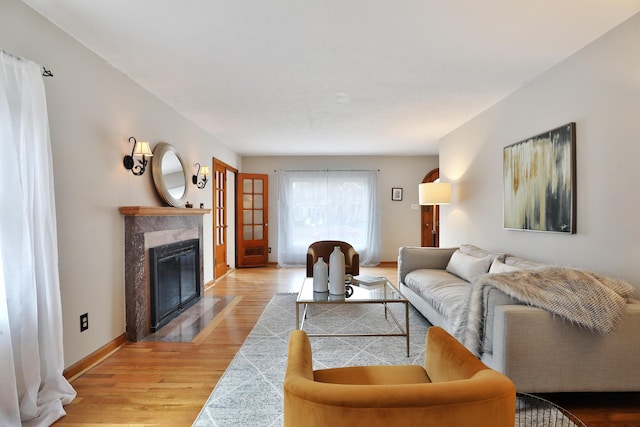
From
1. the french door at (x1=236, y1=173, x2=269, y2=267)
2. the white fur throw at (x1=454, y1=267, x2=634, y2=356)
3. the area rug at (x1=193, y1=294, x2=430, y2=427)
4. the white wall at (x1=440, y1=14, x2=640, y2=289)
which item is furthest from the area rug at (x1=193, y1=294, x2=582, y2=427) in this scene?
the french door at (x1=236, y1=173, x2=269, y2=267)

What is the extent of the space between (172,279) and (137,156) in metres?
1.31

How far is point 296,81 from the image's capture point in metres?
3.07

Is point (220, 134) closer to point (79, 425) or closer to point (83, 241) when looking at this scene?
point (83, 241)

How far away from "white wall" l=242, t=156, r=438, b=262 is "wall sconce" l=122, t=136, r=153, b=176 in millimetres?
4045

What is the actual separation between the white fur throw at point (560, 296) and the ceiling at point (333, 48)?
1592 millimetres

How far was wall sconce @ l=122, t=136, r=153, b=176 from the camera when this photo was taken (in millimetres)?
2943

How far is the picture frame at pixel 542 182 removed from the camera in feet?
8.45

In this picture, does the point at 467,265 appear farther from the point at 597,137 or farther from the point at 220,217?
the point at 220,217

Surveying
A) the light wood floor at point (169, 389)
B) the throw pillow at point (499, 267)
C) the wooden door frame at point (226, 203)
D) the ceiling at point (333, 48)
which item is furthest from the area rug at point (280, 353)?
the ceiling at point (333, 48)

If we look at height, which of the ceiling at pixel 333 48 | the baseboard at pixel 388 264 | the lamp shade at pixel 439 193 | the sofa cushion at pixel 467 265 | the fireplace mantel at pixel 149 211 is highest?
the ceiling at pixel 333 48

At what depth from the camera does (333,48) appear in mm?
Answer: 2453

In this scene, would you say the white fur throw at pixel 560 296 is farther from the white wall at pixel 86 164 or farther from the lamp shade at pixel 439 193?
the white wall at pixel 86 164

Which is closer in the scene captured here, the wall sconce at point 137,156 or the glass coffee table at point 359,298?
the glass coffee table at point 359,298

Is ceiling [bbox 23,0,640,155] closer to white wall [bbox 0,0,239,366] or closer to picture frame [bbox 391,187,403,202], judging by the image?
white wall [bbox 0,0,239,366]
